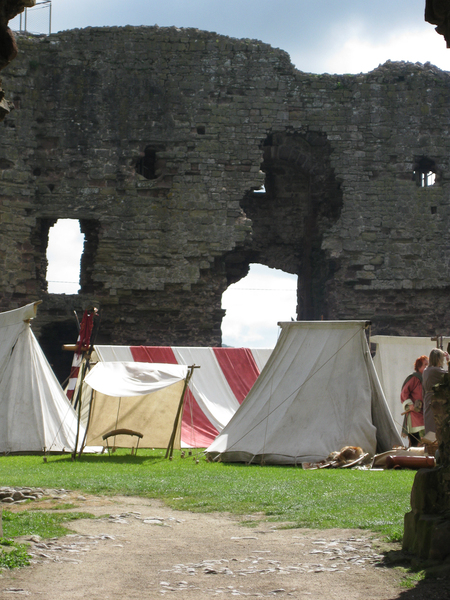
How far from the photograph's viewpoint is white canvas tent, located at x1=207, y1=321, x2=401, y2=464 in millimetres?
7957

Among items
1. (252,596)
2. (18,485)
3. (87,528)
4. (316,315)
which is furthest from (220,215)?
(252,596)

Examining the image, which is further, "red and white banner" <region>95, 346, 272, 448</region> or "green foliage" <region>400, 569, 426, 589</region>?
"red and white banner" <region>95, 346, 272, 448</region>

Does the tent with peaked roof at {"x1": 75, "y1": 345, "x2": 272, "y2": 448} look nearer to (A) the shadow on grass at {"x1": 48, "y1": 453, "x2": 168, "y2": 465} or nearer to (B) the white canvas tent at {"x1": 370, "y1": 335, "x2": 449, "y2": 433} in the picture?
(A) the shadow on grass at {"x1": 48, "y1": 453, "x2": 168, "y2": 465}

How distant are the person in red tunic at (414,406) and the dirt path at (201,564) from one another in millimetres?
3923

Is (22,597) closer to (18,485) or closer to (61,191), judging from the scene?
(18,485)

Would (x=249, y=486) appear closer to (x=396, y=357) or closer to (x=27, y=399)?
(x=27, y=399)

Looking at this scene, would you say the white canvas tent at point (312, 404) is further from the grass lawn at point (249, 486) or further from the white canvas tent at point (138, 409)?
the white canvas tent at point (138, 409)

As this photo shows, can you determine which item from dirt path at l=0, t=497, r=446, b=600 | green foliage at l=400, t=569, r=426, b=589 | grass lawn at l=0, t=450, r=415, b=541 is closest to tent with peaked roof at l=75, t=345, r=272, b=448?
grass lawn at l=0, t=450, r=415, b=541

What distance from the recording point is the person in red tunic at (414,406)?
8055mm

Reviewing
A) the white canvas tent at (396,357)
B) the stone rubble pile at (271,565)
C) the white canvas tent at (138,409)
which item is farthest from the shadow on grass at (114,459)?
the stone rubble pile at (271,565)

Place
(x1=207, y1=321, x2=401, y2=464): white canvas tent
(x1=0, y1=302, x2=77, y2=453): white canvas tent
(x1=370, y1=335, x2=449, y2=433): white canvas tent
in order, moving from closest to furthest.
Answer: (x1=207, y1=321, x2=401, y2=464): white canvas tent < (x1=0, y1=302, x2=77, y2=453): white canvas tent < (x1=370, y1=335, x2=449, y2=433): white canvas tent

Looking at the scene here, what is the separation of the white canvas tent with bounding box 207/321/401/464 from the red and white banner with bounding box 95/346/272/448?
99.4 inches

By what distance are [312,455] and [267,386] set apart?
111cm

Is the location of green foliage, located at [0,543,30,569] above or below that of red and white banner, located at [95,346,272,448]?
below
